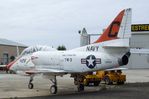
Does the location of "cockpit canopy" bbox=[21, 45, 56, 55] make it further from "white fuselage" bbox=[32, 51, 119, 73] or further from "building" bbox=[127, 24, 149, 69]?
"building" bbox=[127, 24, 149, 69]

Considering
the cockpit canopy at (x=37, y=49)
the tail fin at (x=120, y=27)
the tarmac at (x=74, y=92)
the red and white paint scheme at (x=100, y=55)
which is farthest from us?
the cockpit canopy at (x=37, y=49)

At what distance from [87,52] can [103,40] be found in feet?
3.59

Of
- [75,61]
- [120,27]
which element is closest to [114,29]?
[120,27]

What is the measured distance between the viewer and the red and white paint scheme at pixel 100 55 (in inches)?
779

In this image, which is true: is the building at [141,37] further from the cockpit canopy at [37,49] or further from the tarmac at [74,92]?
the cockpit canopy at [37,49]

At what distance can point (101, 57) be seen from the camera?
19.9 metres

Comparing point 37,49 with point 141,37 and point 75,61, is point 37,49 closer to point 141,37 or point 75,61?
point 75,61

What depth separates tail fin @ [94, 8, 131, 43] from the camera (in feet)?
65.6

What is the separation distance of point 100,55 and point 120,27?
184 centimetres

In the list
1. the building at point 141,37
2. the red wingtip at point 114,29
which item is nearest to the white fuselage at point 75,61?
the red wingtip at point 114,29

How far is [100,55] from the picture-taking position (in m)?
20.0

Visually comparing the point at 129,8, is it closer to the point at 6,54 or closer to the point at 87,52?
the point at 87,52

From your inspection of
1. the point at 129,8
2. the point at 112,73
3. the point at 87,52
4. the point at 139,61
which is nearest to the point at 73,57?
the point at 87,52

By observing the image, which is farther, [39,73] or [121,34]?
[39,73]
